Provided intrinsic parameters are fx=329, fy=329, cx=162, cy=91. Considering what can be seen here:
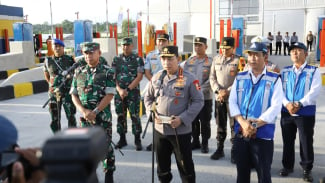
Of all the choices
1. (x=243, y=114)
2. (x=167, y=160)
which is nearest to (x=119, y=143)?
(x=167, y=160)

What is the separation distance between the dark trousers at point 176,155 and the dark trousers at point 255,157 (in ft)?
1.75

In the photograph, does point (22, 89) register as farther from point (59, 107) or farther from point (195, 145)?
point (195, 145)

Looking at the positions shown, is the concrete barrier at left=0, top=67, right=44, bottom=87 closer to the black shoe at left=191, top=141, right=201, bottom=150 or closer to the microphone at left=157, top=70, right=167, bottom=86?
the black shoe at left=191, top=141, right=201, bottom=150

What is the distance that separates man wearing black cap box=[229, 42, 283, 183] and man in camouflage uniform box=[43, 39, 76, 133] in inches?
115

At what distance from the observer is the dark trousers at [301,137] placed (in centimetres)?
412

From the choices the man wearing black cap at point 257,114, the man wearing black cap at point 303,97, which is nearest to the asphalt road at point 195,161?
the man wearing black cap at point 303,97

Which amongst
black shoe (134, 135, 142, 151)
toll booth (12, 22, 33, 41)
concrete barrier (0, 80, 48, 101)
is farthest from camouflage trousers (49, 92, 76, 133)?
toll booth (12, 22, 33, 41)

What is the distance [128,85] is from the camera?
5.48 metres

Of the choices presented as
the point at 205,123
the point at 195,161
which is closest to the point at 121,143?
the point at 195,161

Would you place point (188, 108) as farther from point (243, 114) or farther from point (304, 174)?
point (304, 174)

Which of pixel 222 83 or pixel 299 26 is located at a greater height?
pixel 299 26

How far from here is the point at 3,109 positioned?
8.27 meters

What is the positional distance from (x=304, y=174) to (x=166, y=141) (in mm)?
1918

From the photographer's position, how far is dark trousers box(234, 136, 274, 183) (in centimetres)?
328
